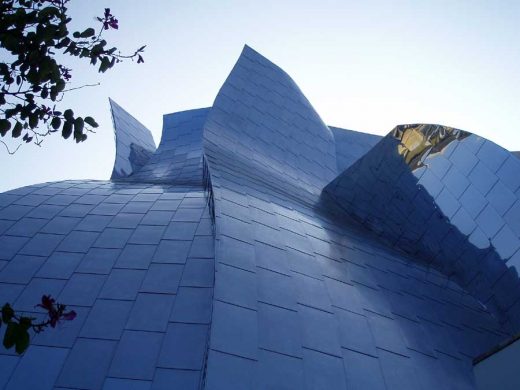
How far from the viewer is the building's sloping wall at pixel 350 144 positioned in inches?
868

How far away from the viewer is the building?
719 cm

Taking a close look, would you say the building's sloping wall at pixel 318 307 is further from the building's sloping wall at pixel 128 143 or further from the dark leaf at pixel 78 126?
the building's sloping wall at pixel 128 143

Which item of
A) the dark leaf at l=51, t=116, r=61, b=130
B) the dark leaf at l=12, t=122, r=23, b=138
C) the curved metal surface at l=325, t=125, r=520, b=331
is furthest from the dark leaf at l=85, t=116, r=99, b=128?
the curved metal surface at l=325, t=125, r=520, b=331

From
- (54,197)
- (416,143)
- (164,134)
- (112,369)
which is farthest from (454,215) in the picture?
(164,134)

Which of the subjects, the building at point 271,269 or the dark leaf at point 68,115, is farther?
the building at point 271,269

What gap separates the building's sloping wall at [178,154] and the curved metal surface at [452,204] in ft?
16.8

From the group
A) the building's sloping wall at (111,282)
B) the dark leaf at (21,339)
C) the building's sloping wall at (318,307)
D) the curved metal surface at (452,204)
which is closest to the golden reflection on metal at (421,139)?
the curved metal surface at (452,204)

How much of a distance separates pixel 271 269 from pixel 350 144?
1573 cm

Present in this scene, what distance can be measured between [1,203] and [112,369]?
22.6 feet

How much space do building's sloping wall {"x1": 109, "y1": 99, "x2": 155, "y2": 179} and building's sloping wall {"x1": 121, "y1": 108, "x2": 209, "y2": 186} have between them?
934 millimetres

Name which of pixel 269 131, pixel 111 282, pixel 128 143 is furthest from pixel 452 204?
pixel 128 143

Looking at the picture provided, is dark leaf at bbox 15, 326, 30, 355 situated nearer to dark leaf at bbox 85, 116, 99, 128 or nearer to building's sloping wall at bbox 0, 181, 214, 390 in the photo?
dark leaf at bbox 85, 116, 99, 128

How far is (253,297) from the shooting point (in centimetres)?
757

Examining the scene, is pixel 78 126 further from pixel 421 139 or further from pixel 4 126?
pixel 421 139
